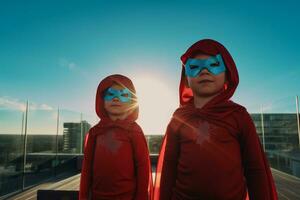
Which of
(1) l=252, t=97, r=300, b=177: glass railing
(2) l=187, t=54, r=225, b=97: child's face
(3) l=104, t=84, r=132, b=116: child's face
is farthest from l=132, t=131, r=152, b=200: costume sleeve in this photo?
(1) l=252, t=97, r=300, b=177: glass railing

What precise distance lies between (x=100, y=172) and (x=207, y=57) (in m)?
1.32

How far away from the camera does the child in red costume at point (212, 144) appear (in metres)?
1.22

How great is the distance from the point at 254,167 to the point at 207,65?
2.10 ft

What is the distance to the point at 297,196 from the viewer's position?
567 cm

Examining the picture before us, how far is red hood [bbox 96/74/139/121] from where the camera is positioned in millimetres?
2180

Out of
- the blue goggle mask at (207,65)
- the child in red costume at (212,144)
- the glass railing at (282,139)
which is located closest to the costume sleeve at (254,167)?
the child in red costume at (212,144)

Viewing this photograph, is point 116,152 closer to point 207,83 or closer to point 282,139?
point 207,83

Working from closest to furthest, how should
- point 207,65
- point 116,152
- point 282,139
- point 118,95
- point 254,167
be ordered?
point 254,167, point 207,65, point 116,152, point 118,95, point 282,139

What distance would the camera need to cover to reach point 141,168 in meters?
2.00

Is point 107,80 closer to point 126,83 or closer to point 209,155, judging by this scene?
point 126,83

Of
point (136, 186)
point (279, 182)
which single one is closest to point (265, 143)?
point (279, 182)

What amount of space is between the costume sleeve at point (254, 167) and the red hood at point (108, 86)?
3.90ft

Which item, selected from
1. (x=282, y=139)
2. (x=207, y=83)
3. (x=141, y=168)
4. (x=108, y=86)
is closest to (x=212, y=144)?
(x=207, y=83)

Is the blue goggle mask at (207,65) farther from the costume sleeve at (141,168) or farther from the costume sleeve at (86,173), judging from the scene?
the costume sleeve at (86,173)
